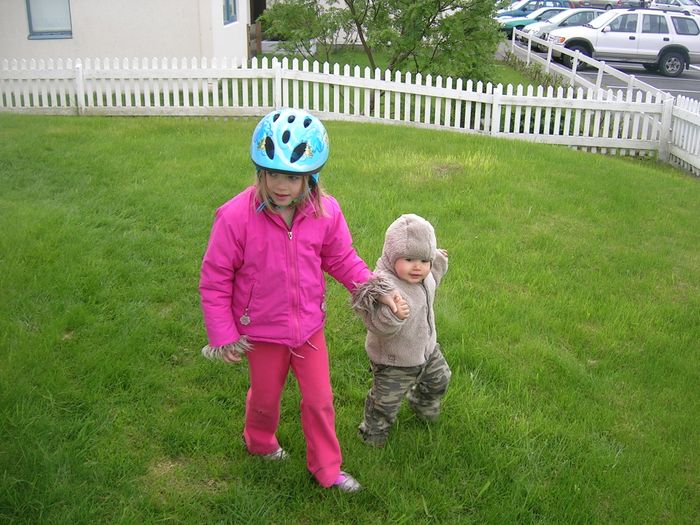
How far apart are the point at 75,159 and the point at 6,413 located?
491 centimetres

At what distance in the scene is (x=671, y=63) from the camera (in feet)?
80.3

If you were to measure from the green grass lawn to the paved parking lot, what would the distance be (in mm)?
15077

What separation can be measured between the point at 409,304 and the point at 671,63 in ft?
80.2

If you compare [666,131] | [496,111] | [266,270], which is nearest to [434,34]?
[496,111]

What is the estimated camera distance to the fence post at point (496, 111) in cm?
1134

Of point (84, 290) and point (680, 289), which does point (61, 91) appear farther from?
point (680, 289)

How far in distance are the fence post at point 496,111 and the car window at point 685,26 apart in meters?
16.3

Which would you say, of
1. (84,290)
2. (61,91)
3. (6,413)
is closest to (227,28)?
(61,91)

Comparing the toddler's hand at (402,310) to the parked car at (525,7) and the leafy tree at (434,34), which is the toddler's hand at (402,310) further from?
the parked car at (525,7)

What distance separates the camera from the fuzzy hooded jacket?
3.12m

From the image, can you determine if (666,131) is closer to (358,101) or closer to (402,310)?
(358,101)

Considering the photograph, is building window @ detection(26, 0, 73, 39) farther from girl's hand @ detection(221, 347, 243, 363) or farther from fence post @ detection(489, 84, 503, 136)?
girl's hand @ detection(221, 347, 243, 363)

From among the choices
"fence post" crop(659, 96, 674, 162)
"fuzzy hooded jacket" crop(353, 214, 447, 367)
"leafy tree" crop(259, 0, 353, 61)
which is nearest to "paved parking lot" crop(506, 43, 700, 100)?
"leafy tree" crop(259, 0, 353, 61)

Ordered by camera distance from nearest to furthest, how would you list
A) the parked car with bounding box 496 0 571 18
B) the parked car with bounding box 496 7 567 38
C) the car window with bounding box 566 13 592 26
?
1. the car window with bounding box 566 13 592 26
2. the parked car with bounding box 496 7 567 38
3. the parked car with bounding box 496 0 571 18
